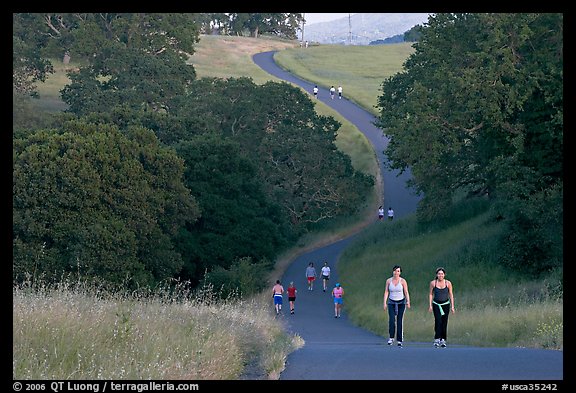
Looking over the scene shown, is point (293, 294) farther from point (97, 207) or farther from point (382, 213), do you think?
point (382, 213)

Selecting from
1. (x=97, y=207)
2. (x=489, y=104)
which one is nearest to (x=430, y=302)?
(x=489, y=104)

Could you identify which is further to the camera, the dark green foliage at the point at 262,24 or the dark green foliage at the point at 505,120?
the dark green foliage at the point at 262,24

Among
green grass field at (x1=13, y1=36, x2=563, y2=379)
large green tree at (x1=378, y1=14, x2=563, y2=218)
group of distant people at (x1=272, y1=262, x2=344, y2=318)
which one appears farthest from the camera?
group of distant people at (x1=272, y1=262, x2=344, y2=318)

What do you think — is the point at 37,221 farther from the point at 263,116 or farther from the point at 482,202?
the point at 263,116

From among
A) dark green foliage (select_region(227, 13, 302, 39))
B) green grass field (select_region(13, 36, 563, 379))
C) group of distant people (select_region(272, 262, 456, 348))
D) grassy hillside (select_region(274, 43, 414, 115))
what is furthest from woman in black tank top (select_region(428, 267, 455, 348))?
dark green foliage (select_region(227, 13, 302, 39))

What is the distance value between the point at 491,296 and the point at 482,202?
1963 cm

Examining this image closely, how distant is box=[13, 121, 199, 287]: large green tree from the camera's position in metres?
35.8

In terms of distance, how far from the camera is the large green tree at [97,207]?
35812 mm

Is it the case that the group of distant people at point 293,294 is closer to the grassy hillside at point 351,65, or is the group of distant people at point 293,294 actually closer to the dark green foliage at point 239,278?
the dark green foliage at point 239,278

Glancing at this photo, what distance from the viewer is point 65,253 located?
119 ft

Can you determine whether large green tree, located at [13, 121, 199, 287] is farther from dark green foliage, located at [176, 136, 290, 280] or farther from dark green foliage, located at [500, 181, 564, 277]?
dark green foliage, located at [500, 181, 564, 277]

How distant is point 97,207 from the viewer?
1501 inches

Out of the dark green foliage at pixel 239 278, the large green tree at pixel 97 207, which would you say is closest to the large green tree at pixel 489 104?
the dark green foliage at pixel 239 278

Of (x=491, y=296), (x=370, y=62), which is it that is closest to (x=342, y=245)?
(x=491, y=296)
